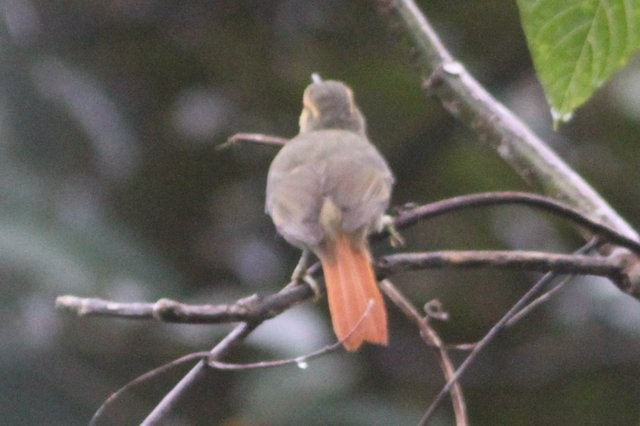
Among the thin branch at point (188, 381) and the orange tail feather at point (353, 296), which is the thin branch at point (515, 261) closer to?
the thin branch at point (188, 381)

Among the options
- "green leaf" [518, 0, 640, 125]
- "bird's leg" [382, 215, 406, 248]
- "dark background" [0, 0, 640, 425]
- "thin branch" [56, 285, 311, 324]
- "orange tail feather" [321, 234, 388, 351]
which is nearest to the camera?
"thin branch" [56, 285, 311, 324]

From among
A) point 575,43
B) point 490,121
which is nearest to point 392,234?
point 490,121

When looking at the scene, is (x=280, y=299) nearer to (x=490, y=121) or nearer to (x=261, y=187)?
(x=490, y=121)

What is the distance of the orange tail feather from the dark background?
1.14 metres

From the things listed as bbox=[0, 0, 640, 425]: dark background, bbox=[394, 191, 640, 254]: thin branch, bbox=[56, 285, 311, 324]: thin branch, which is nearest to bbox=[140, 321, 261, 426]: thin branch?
bbox=[56, 285, 311, 324]: thin branch

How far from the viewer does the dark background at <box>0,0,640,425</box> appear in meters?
3.44

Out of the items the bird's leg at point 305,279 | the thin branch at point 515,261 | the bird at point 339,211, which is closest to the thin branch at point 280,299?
the thin branch at point 515,261

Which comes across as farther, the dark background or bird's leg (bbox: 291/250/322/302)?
the dark background

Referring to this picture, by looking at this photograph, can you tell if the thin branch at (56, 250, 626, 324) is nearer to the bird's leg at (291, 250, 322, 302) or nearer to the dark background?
the bird's leg at (291, 250, 322, 302)

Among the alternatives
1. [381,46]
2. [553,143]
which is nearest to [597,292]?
[553,143]

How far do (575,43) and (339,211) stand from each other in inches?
27.0

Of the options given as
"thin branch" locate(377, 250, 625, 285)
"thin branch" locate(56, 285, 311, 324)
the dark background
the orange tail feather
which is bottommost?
"thin branch" locate(377, 250, 625, 285)

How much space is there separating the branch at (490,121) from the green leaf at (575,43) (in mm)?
144

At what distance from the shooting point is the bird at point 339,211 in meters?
2.04
